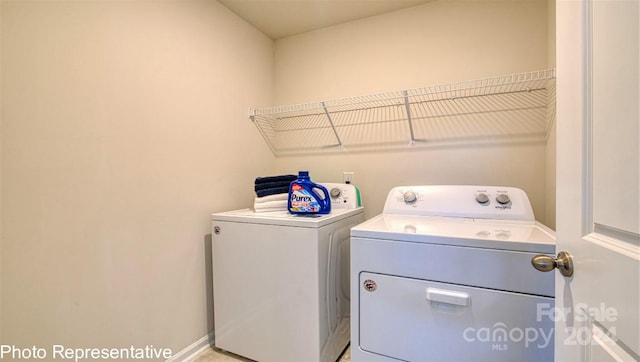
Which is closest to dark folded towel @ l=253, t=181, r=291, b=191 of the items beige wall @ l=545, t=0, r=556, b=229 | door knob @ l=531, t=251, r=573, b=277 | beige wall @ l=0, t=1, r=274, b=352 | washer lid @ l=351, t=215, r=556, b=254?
beige wall @ l=0, t=1, r=274, b=352

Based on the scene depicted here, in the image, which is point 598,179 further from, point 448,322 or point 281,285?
point 281,285

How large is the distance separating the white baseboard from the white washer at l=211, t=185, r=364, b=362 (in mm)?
96

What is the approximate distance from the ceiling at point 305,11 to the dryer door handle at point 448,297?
6.12 feet

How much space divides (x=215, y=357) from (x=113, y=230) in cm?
99

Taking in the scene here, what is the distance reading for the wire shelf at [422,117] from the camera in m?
1.70

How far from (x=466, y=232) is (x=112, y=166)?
163 centimetres

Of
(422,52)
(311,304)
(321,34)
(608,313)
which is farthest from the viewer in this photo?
(321,34)

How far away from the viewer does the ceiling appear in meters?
1.94

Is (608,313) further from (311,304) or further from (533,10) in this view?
(533,10)

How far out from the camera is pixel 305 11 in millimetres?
2039

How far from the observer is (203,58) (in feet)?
5.85

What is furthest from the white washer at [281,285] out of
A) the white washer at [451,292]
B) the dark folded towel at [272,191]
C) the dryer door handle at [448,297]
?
the dryer door handle at [448,297]

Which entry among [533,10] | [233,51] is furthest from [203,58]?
[533,10]

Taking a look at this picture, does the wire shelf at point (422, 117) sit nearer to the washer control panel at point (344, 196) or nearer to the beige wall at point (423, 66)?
the beige wall at point (423, 66)
